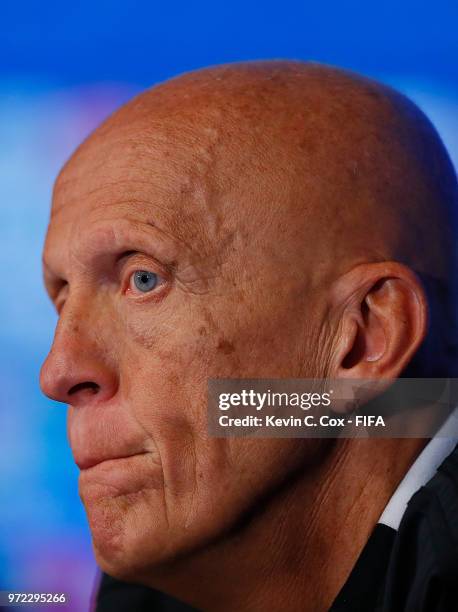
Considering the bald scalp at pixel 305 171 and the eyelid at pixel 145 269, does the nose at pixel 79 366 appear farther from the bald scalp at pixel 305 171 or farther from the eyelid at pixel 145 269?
the bald scalp at pixel 305 171

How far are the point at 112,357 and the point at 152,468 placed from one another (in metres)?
0.18

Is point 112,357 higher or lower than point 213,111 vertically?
lower

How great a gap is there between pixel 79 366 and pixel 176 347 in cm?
15

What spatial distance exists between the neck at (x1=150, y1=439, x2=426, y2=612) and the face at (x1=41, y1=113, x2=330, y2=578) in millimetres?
49

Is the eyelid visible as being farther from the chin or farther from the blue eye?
the chin

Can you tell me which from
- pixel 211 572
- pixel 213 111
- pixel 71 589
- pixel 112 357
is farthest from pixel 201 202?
pixel 71 589

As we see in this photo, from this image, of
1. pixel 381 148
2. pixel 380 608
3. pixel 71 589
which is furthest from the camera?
pixel 71 589

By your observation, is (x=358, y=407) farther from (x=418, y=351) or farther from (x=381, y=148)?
(x=381, y=148)

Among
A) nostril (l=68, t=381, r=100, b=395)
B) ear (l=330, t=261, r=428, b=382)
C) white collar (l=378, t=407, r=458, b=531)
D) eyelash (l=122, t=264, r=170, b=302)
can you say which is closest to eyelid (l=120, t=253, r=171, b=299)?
eyelash (l=122, t=264, r=170, b=302)

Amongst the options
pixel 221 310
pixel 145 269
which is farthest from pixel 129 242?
pixel 221 310

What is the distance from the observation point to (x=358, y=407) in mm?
1342

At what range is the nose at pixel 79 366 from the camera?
134 centimetres

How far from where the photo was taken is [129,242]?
1334 millimetres

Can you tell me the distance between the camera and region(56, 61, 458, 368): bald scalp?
4.34 ft
